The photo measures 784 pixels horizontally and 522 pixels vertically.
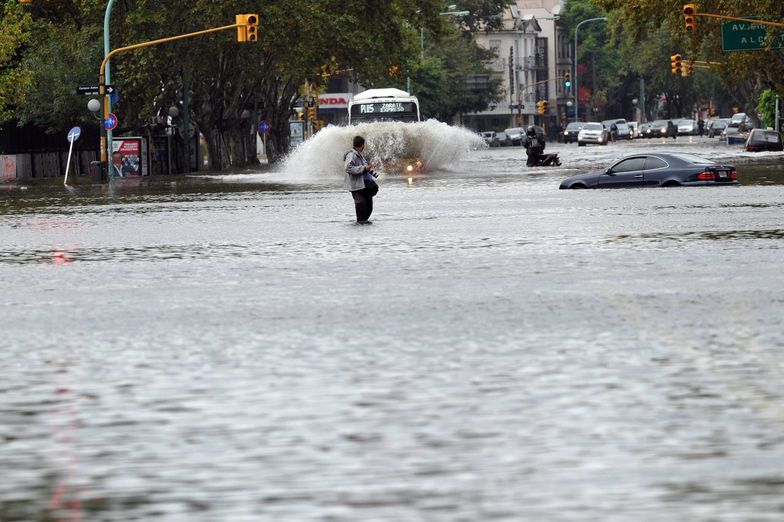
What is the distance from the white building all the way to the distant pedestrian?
14553 cm

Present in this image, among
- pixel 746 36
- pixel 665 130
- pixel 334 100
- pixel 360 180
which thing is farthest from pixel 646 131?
pixel 360 180

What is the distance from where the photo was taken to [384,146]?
6350cm

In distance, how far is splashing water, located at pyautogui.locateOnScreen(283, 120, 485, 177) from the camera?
6316 centimetres

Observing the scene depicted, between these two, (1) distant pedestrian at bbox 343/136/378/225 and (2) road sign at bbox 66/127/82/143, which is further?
(2) road sign at bbox 66/127/82/143

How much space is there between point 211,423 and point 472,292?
752 cm

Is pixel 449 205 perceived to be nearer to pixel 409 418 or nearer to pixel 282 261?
pixel 282 261

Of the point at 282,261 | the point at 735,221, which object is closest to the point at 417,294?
the point at 282,261

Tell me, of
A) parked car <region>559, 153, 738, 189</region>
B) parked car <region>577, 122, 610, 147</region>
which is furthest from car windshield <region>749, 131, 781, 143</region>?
parked car <region>559, 153, 738, 189</region>

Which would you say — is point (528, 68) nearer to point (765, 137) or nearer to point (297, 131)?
point (297, 131)

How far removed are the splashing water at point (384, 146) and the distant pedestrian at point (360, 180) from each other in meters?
31.6

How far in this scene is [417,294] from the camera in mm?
16188

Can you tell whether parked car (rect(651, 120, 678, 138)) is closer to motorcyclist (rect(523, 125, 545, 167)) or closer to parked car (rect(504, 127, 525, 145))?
parked car (rect(504, 127, 525, 145))

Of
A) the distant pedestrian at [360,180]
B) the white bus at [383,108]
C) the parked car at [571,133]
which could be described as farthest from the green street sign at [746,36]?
the parked car at [571,133]

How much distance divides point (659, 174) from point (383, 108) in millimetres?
28023
